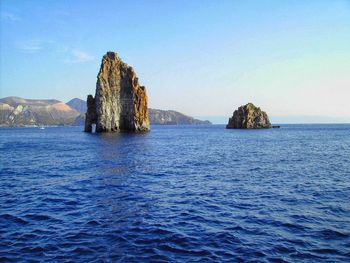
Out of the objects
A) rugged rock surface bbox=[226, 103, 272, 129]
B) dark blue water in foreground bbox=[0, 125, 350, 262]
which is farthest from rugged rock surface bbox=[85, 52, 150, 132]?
dark blue water in foreground bbox=[0, 125, 350, 262]

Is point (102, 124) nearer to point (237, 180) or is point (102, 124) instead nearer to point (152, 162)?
point (152, 162)

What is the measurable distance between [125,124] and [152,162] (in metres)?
91.7

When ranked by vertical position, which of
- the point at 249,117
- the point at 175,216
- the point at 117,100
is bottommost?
the point at 175,216

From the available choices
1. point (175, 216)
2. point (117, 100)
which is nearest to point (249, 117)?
point (117, 100)

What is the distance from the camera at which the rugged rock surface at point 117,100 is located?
416 feet

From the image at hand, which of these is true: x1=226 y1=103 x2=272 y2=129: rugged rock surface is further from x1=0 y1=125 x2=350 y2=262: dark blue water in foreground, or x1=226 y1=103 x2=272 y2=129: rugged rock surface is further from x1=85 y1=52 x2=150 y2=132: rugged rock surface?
x1=0 y1=125 x2=350 y2=262: dark blue water in foreground

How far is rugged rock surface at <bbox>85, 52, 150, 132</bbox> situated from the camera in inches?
4995

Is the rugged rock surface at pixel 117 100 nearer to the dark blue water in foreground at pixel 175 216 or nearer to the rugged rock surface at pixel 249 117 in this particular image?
the rugged rock surface at pixel 249 117

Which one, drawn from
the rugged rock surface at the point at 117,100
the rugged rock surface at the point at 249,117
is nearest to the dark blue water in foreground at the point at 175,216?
the rugged rock surface at the point at 117,100

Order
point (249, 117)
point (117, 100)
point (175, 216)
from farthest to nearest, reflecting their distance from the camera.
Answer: point (249, 117) → point (117, 100) → point (175, 216)

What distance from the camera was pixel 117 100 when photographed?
131625 millimetres

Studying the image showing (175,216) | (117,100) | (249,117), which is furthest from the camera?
(249,117)

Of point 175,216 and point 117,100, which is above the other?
point 117,100

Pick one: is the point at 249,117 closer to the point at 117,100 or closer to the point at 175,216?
the point at 117,100
